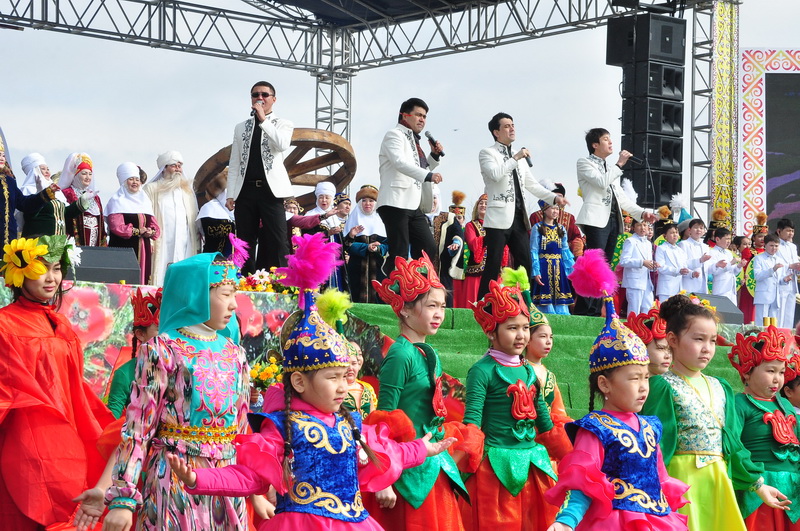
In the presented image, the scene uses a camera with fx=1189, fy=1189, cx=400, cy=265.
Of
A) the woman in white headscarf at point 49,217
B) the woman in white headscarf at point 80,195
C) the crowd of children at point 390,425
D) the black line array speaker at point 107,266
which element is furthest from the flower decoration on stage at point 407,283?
the woman in white headscarf at point 80,195

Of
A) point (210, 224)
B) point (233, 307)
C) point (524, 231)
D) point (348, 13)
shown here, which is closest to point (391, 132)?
point (524, 231)

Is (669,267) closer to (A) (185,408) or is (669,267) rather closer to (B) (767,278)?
(B) (767,278)

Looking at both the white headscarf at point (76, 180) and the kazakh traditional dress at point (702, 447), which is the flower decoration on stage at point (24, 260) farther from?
the white headscarf at point (76, 180)

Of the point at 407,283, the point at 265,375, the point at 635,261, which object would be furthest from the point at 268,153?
the point at 635,261

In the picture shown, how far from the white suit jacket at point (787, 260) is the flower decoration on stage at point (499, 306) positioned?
30.7 feet

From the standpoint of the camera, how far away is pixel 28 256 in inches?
200

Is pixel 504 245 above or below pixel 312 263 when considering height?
above

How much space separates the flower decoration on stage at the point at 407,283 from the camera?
577 centimetres

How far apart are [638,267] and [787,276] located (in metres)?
2.56

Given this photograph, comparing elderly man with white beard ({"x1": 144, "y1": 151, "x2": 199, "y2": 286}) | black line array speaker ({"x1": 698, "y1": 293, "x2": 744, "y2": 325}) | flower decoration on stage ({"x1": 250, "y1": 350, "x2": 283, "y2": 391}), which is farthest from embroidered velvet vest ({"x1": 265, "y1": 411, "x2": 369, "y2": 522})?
black line array speaker ({"x1": 698, "y1": 293, "x2": 744, "y2": 325})

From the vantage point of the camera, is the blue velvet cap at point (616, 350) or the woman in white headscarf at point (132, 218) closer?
the blue velvet cap at point (616, 350)

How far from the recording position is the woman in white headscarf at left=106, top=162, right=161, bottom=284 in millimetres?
10742

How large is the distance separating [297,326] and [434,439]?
4.47 ft

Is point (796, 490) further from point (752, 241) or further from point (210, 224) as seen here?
point (752, 241)
